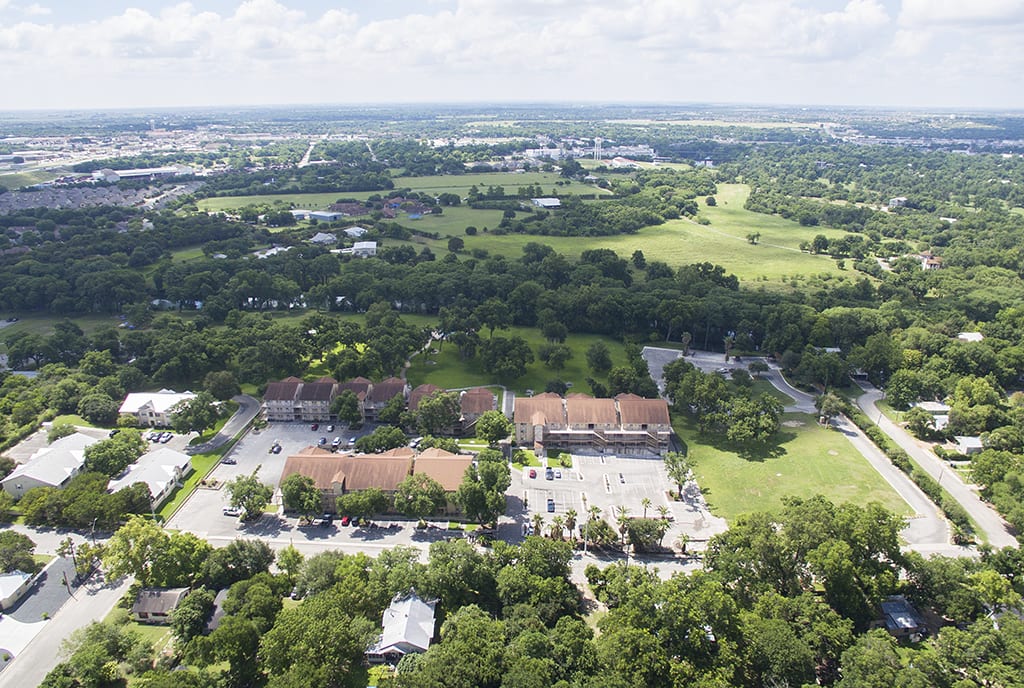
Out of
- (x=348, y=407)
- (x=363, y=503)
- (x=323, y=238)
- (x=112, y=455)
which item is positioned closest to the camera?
(x=363, y=503)

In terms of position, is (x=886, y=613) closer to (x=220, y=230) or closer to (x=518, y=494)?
(x=518, y=494)

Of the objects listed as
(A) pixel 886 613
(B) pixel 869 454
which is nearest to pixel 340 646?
(A) pixel 886 613

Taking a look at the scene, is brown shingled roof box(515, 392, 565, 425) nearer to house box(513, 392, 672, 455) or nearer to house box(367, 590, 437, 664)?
house box(513, 392, 672, 455)

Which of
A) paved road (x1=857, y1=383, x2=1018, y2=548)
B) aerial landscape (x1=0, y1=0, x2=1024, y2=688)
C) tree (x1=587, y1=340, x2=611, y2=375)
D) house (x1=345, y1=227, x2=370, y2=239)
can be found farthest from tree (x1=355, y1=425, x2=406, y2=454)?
house (x1=345, y1=227, x2=370, y2=239)

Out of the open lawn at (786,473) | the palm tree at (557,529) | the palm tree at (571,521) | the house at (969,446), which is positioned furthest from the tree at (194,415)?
the house at (969,446)

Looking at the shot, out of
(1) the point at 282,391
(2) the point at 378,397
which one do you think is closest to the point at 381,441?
(2) the point at 378,397

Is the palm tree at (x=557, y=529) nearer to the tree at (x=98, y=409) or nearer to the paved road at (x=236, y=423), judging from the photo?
the paved road at (x=236, y=423)

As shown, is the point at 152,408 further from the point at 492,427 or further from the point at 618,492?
the point at 618,492
